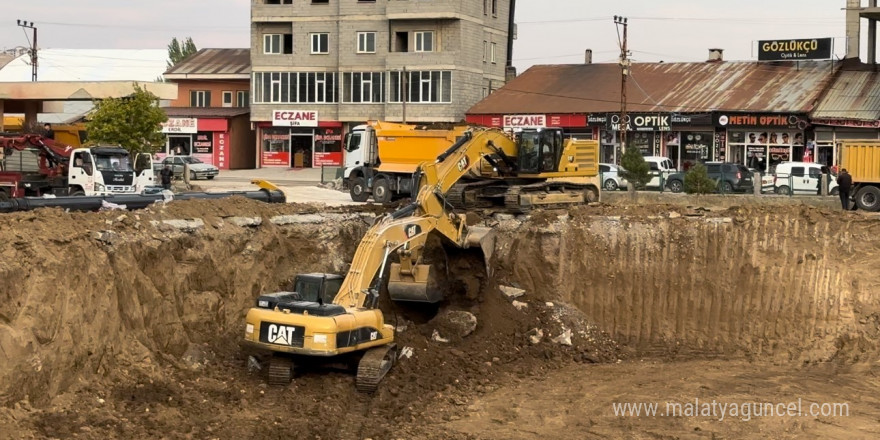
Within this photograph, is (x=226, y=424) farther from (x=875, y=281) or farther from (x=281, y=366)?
(x=875, y=281)

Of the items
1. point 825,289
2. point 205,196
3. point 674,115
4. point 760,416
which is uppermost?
point 674,115

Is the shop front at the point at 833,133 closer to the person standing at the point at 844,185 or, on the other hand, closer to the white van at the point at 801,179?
the white van at the point at 801,179

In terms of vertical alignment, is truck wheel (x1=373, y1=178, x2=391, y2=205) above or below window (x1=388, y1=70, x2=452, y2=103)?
below

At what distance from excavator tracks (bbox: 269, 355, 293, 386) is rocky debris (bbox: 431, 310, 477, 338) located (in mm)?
4415

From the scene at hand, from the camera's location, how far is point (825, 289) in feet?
69.6

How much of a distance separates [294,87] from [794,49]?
2820 centimetres

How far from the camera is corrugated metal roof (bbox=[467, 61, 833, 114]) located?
51656 mm

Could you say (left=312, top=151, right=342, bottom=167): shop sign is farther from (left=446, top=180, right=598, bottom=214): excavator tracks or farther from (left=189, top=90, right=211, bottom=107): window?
(left=446, top=180, right=598, bottom=214): excavator tracks

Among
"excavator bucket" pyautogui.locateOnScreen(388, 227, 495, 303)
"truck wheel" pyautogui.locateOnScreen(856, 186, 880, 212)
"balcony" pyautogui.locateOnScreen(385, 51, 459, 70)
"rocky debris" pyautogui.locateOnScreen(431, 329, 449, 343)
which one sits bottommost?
"rocky debris" pyautogui.locateOnScreen(431, 329, 449, 343)

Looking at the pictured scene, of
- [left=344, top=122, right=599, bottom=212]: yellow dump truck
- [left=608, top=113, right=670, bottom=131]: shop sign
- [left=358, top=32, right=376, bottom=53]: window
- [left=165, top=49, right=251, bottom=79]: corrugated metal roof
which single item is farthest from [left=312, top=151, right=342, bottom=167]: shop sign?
[left=344, top=122, right=599, bottom=212]: yellow dump truck

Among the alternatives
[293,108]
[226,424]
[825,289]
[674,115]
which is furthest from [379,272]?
[293,108]

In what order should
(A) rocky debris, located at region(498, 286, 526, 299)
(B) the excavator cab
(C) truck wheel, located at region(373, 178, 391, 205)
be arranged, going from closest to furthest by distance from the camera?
(A) rocky debris, located at region(498, 286, 526, 299) < (B) the excavator cab < (C) truck wheel, located at region(373, 178, 391, 205)

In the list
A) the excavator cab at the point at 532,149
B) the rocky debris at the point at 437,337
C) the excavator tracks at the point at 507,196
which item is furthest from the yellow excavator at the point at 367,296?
the excavator cab at the point at 532,149

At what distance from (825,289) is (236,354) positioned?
39.2 ft
